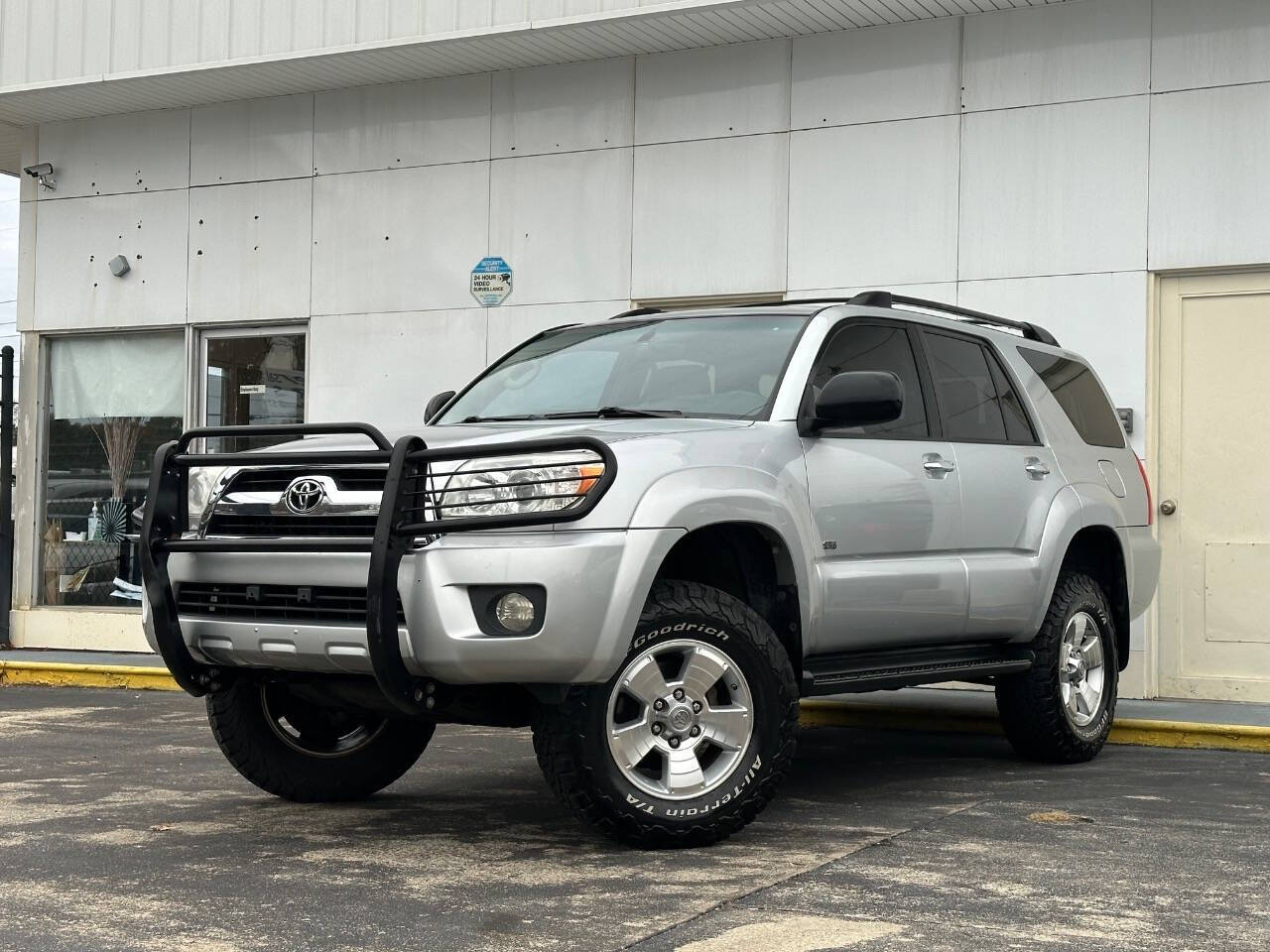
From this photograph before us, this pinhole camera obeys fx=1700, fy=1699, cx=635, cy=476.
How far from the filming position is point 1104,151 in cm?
1116

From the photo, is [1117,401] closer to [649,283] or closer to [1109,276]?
[1109,276]

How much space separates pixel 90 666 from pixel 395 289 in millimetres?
3727

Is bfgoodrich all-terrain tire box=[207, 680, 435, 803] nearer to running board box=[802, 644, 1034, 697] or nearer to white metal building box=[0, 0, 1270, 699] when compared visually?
running board box=[802, 644, 1034, 697]

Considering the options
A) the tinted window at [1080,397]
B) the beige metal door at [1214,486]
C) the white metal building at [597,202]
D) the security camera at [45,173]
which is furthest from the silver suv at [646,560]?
the security camera at [45,173]

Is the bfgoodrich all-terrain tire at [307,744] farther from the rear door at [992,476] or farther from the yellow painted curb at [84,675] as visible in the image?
the yellow painted curb at [84,675]

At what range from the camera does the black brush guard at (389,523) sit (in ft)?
17.4

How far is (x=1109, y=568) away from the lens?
8602 millimetres

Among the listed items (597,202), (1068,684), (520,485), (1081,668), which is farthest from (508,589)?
(597,202)

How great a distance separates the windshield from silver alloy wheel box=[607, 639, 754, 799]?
43.5 inches

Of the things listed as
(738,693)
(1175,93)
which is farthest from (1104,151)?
(738,693)

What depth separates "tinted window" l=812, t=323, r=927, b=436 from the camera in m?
6.85

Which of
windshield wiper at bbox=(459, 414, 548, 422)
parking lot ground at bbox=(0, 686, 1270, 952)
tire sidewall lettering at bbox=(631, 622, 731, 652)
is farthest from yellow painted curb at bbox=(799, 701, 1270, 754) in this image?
tire sidewall lettering at bbox=(631, 622, 731, 652)

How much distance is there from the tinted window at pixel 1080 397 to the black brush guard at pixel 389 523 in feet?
12.3

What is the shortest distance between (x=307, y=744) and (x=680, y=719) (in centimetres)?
190
